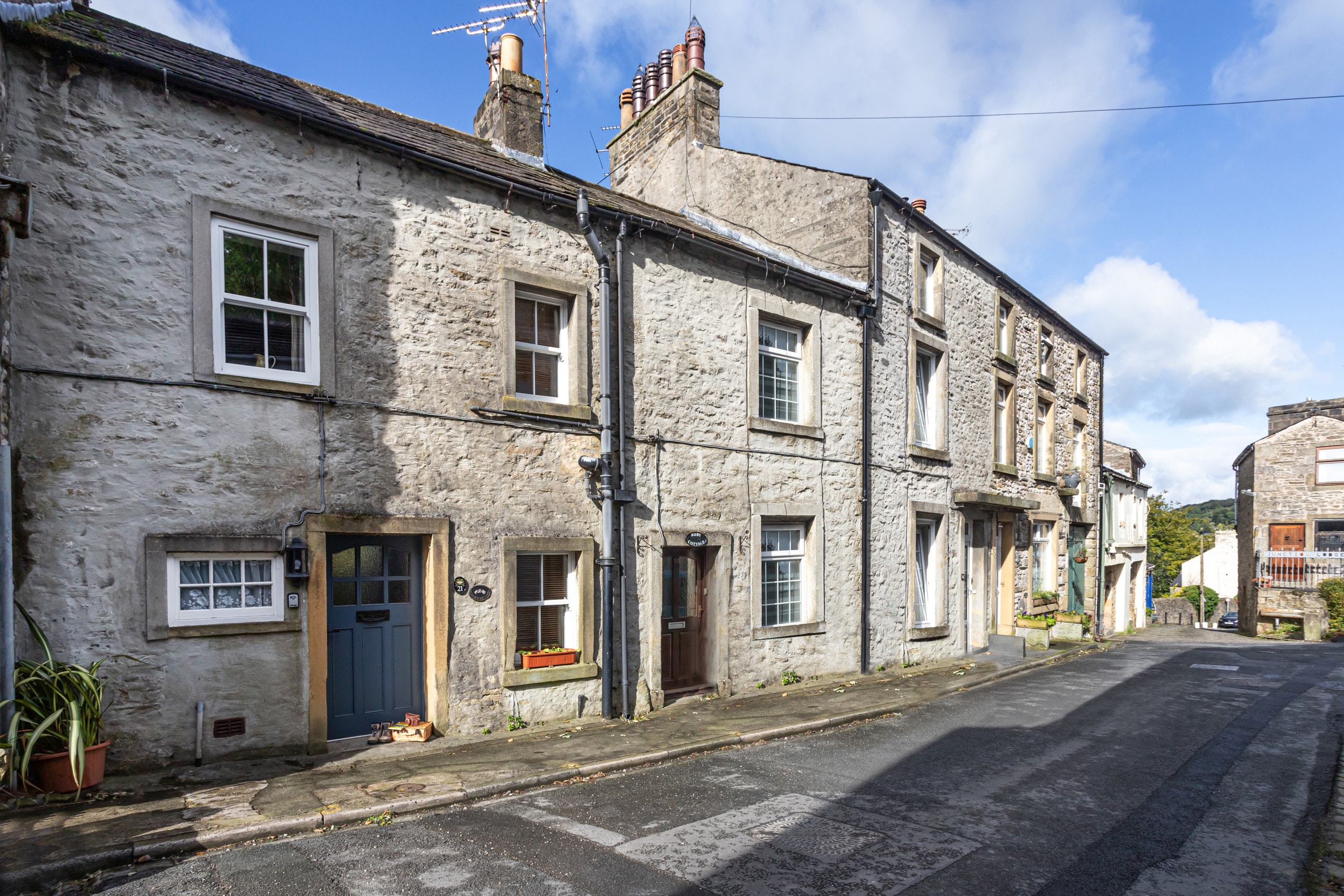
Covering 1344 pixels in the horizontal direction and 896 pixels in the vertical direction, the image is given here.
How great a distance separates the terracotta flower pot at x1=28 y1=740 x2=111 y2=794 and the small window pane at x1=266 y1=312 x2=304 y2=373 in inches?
142

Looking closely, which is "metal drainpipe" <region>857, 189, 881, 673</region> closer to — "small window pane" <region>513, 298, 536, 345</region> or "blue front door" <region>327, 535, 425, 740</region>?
"small window pane" <region>513, 298, 536, 345</region>

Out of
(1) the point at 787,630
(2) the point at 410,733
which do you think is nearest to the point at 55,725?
(2) the point at 410,733

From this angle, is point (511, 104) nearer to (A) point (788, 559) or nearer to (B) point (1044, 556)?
(A) point (788, 559)

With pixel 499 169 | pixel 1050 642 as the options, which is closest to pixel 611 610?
pixel 499 169

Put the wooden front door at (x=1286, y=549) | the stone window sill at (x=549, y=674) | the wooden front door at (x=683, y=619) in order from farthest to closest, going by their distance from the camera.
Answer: the wooden front door at (x=1286, y=549) → the wooden front door at (x=683, y=619) → the stone window sill at (x=549, y=674)

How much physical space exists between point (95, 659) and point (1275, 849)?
926 centimetres

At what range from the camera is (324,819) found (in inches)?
230

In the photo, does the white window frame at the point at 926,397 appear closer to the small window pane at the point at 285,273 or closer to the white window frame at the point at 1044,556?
the white window frame at the point at 1044,556

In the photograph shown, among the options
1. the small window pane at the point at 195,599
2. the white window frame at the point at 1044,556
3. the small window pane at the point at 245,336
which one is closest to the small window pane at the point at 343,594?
the small window pane at the point at 195,599

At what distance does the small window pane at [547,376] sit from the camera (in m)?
9.70

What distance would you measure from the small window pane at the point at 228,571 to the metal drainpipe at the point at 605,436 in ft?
13.0

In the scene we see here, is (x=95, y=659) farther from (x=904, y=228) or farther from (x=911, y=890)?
(x=904, y=228)

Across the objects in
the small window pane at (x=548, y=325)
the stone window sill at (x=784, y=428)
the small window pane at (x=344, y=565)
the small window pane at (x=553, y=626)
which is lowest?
the small window pane at (x=553, y=626)

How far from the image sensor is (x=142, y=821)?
556 cm
